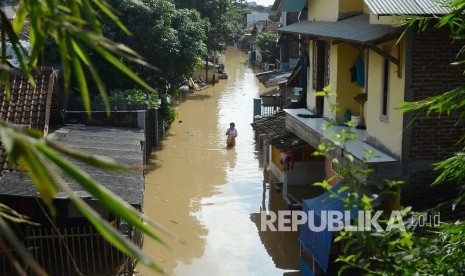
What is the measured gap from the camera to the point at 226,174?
1938 centimetres

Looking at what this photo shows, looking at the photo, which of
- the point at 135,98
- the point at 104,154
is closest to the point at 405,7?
the point at 104,154

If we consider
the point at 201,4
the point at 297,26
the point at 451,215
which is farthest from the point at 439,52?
the point at 201,4

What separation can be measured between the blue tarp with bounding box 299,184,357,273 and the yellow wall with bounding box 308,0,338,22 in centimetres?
403

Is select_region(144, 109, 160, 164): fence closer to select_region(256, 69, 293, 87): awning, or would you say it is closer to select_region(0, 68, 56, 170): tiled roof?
select_region(256, 69, 293, 87): awning

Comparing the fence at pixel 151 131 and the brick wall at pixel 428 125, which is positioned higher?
the brick wall at pixel 428 125

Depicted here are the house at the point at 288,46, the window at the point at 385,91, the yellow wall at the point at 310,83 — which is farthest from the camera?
the house at the point at 288,46

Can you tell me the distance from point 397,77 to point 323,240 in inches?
103

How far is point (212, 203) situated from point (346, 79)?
231 inches

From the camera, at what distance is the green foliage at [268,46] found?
151 feet

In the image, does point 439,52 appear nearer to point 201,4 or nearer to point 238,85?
point 201,4

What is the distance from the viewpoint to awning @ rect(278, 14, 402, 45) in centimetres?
854

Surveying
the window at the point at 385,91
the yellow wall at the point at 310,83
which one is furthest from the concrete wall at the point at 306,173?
the window at the point at 385,91

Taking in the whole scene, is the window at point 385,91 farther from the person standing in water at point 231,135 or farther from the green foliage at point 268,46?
the green foliage at point 268,46

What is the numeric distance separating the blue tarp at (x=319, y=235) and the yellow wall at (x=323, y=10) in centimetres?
403
